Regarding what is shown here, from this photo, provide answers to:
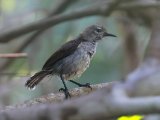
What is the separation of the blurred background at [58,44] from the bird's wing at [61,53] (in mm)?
1068

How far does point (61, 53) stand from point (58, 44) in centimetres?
343

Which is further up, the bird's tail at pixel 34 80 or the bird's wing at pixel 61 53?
the bird's wing at pixel 61 53

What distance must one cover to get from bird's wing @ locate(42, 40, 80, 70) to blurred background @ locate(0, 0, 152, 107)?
1.07 m

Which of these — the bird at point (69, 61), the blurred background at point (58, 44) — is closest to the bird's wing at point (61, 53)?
the bird at point (69, 61)

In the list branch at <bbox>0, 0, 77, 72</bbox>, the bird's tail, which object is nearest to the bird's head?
the bird's tail

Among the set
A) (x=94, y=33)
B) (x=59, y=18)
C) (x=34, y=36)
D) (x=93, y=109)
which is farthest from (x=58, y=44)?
(x=93, y=109)

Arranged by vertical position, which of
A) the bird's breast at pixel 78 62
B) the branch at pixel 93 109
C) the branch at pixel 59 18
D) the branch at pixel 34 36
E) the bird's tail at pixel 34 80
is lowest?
the branch at pixel 93 109

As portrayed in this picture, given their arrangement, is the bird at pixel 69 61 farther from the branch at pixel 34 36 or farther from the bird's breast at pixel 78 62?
the branch at pixel 34 36

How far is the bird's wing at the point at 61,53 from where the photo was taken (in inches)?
191

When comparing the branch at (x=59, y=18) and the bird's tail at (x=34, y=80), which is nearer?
the bird's tail at (x=34, y=80)

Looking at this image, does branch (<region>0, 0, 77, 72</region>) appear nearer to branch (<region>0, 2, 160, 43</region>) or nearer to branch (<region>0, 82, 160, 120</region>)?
branch (<region>0, 2, 160, 43</region>)

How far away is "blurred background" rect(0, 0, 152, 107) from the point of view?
7129 mm

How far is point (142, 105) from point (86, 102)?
13 centimetres

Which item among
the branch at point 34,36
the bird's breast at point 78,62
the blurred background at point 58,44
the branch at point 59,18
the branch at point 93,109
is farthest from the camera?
the blurred background at point 58,44
